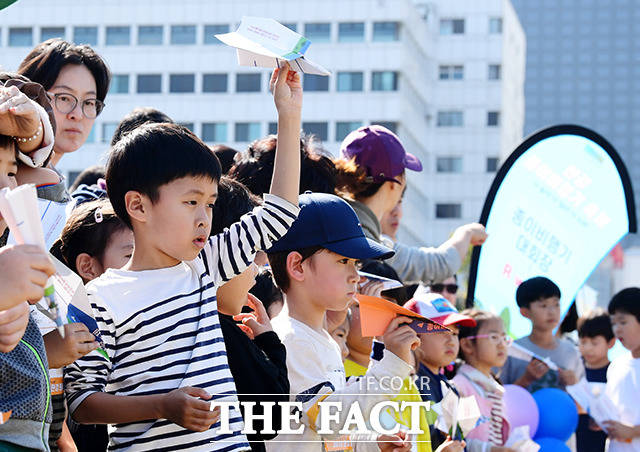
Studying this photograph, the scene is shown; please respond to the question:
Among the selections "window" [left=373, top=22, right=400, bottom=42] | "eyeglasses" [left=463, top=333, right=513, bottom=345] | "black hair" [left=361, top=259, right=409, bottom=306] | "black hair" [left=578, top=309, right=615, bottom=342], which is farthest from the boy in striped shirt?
"window" [left=373, top=22, right=400, bottom=42]

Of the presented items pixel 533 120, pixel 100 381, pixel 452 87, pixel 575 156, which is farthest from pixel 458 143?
pixel 533 120

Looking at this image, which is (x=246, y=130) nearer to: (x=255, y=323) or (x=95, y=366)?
(x=255, y=323)

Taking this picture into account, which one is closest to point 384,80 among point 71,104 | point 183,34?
point 183,34

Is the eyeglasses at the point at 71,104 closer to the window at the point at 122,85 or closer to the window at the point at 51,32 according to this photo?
the window at the point at 122,85

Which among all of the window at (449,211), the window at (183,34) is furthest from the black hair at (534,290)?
the window at (449,211)

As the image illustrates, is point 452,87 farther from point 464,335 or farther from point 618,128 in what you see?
point 618,128

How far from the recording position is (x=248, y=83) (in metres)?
53.5

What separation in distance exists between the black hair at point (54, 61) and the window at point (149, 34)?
52.4 m

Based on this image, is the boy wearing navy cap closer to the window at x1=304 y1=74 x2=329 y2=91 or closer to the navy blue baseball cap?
the navy blue baseball cap

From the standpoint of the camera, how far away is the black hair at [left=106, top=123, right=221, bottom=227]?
2682mm

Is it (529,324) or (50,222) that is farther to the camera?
(529,324)

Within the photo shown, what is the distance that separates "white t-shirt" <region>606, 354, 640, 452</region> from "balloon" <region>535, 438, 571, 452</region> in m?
0.38

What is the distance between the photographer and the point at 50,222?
324cm

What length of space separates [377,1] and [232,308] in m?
51.5
